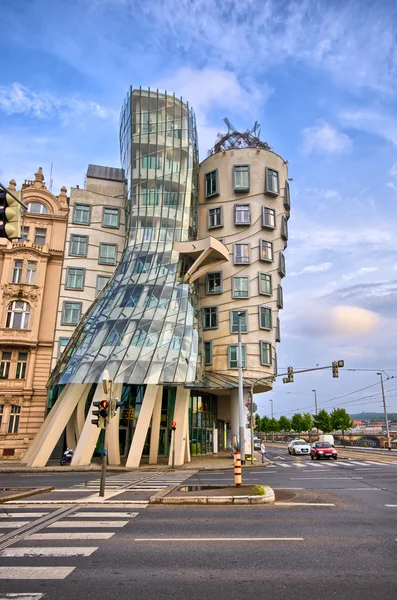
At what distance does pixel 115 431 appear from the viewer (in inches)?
1199

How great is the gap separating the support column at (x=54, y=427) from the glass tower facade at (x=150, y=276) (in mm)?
1280

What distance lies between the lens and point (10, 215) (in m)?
8.22

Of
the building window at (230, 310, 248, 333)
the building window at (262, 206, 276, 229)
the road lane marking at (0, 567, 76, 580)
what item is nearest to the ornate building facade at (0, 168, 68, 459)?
the building window at (230, 310, 248, 333)

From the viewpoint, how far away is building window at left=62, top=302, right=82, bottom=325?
38.9m

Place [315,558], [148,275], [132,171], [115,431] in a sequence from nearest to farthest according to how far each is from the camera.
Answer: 1. [315,558]
2. [115,431]
3. [148,275]
4. [132,171]

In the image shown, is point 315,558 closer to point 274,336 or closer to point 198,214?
point 274,336

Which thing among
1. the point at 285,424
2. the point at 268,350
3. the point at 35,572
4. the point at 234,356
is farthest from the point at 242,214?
the point at 285,424

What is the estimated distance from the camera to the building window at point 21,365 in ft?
119

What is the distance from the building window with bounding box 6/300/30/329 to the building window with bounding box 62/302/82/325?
3.02 metres

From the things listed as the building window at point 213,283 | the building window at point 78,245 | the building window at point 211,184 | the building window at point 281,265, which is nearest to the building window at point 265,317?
the building window at point 281,265

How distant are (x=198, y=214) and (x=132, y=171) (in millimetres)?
7683

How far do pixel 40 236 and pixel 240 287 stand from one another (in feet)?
62.5

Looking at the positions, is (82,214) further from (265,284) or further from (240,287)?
(265,284)

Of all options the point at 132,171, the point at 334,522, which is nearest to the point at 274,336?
the point at 132,171
